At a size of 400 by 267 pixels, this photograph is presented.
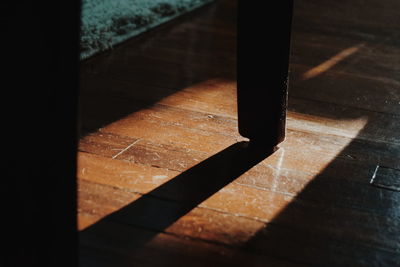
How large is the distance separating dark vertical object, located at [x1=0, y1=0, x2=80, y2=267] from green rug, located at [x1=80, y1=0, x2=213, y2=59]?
84 cm

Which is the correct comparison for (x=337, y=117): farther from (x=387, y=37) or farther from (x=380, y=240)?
(x=387, y=37)

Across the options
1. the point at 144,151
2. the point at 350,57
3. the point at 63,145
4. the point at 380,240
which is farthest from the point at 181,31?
the point at 63,145

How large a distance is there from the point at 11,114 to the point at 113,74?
77cm

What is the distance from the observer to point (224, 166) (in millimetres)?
868

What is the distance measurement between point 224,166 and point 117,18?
2.56 ft

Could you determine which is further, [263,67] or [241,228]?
[263,67]

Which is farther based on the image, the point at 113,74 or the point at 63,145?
the point at 113,74

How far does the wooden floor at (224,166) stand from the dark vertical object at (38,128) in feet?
0.39

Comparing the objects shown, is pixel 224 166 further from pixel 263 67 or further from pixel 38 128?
pixel 38 128

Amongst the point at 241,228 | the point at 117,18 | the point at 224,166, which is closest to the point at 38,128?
the point at 241,228

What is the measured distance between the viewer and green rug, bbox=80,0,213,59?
1.40 m

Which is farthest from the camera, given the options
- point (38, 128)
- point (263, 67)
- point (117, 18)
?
point (117, 18)

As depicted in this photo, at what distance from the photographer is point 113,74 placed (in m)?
1.24

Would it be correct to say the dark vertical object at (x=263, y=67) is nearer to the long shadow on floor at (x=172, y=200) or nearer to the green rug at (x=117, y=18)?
the long shadow on floor at (x=172, y=200)
